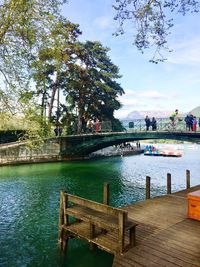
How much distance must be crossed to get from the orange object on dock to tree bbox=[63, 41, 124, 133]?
37551mm

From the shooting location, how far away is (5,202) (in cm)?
1881

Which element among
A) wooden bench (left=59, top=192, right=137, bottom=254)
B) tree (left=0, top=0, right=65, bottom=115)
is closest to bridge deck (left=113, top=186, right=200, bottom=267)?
wooden bench (left=59, top=192, right=137, bottom=254)

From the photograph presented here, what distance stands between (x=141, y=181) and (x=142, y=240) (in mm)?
19953

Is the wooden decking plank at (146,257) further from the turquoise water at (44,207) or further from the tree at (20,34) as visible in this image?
the tree at (20,34)

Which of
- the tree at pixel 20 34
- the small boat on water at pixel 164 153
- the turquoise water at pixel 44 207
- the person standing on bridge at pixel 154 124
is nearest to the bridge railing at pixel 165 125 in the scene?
the person standing on bridge at pixel 154 124

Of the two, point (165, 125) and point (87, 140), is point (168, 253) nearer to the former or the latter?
point (165, 125)

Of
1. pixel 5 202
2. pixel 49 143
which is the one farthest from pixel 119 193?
pixel 49 143

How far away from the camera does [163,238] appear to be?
9.17 meters

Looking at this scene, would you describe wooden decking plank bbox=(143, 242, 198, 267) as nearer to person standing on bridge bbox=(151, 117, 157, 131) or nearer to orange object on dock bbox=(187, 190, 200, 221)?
orange object on dock bbox=(187, 190, 200, 221)

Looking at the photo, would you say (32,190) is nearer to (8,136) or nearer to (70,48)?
(8,136)

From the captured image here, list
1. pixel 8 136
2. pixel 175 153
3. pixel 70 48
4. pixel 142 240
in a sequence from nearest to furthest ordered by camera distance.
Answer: pixel 142 240 < pixel 8 136 < pixel 70 48 < pixel 175 153

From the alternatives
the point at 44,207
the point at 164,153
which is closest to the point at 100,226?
the point at 44,207

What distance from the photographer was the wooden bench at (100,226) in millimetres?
8453

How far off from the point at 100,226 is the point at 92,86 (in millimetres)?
42233
